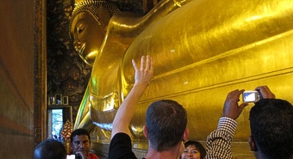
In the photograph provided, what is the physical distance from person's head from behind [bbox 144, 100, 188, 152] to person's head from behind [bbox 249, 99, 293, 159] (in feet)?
0.36

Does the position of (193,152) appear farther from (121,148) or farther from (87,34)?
(87,34)

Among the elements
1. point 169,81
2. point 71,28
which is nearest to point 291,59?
point 169,81

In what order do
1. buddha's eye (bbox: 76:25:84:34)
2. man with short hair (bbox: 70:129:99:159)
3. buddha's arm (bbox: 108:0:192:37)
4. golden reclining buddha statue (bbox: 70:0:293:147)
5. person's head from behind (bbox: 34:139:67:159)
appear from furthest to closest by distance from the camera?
1. buddha's eye (bbox: 76:25:84:34)
2. buddha's arm (bbox: 108:0:192:37)
3. man with short hair (bbox: 70:129:99:159)
4. golden reclining buddha statue (bbox: 70:0:293:147)
5. person's head from behind (bbox: 34:139:67:159)

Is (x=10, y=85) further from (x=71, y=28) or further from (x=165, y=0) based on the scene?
(x=71, y=28)

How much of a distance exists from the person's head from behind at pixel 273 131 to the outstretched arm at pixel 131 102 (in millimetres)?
215

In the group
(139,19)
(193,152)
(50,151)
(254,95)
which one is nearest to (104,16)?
(139,19)

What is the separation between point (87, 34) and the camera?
381cm

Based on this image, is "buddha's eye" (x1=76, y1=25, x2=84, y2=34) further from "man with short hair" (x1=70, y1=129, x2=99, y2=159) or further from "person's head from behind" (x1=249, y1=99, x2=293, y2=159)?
"person's head from behind" (x1=249, y1=99, x2=293, y2=159)

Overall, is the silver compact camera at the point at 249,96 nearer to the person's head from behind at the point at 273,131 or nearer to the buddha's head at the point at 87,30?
the person's head from behind at the point at 273,131

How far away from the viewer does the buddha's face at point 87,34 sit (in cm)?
378

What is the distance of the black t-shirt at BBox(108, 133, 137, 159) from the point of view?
1.98 feet

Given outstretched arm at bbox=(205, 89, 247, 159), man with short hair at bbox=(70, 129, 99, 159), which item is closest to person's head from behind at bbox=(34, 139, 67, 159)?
outstretched arm at bbox=(205, 89, 247, 159)

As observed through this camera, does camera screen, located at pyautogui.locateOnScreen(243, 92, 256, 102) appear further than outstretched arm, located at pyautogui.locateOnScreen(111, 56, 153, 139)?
Yes

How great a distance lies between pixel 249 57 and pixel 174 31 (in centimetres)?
45
